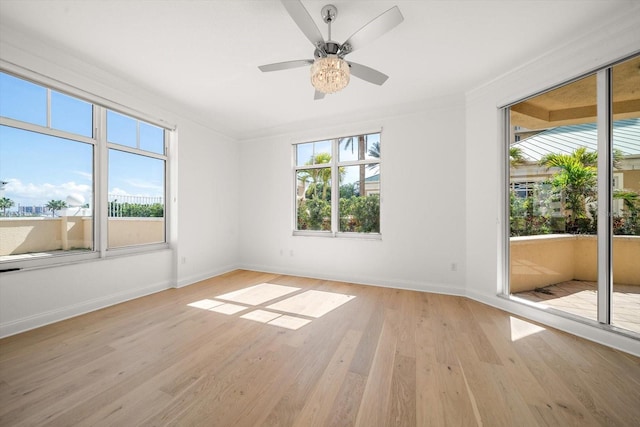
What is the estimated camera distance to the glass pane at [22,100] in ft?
7.58

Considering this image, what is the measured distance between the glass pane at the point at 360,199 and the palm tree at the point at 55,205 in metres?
3.60

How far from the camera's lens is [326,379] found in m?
1.70

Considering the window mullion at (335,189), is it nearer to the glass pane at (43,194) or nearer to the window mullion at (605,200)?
the window mullion at (605,200)

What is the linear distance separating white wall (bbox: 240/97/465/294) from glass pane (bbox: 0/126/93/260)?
265cm

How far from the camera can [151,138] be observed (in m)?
3.66

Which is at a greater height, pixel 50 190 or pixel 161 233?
pixel 50 190

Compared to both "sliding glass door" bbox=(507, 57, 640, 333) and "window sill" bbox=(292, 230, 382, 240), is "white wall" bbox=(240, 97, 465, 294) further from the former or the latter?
"sliding glass door" bbox=(507, 57, 640, 333)

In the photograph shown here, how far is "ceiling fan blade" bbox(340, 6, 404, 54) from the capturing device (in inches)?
60.5

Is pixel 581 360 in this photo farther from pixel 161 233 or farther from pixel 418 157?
pixel 161 233

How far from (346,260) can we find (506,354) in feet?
7.93

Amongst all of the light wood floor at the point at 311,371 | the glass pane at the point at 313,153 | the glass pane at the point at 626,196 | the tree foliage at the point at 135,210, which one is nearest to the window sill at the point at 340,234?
the glass pane at the point at 313,153

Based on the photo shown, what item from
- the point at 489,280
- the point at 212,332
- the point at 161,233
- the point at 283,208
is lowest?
the point at 212,332

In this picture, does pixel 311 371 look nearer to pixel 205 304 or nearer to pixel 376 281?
pixel 205 304

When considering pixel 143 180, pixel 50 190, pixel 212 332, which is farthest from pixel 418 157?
pixel 50 190
